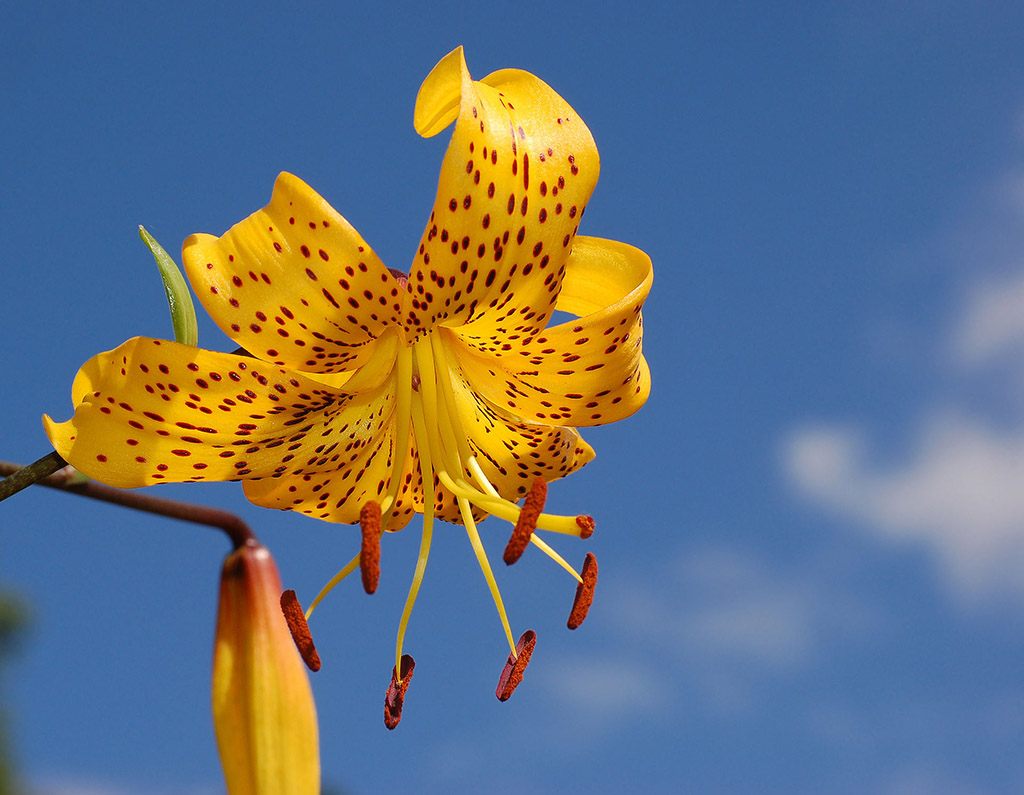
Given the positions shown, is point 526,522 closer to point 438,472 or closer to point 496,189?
point 438,472

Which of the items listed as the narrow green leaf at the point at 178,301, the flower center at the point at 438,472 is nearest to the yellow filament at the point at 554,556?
the flower center at the point at 438,472

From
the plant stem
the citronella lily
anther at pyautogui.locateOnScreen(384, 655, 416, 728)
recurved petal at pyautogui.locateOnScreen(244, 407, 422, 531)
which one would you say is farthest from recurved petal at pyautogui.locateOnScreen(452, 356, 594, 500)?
the plant stem

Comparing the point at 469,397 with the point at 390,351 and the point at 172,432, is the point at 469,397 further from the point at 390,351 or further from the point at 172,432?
the point at 172,432

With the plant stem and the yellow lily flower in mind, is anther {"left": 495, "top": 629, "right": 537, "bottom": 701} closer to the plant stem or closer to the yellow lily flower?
the yellow lily flower

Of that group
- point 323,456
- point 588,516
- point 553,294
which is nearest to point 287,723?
point 323,456

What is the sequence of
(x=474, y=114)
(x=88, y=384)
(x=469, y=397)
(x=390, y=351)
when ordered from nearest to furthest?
(x=474, y=114), (x=88, y=384), (x=390, y=351), (x=469, y=397)

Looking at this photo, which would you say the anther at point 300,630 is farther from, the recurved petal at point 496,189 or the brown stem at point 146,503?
the recurved petal at point 496,189

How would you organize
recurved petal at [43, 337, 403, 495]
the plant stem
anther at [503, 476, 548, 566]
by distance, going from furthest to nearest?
anther at [503, 476, 548, 566] → recurved petal at [43, 337, 403, 495] → the plant stem
